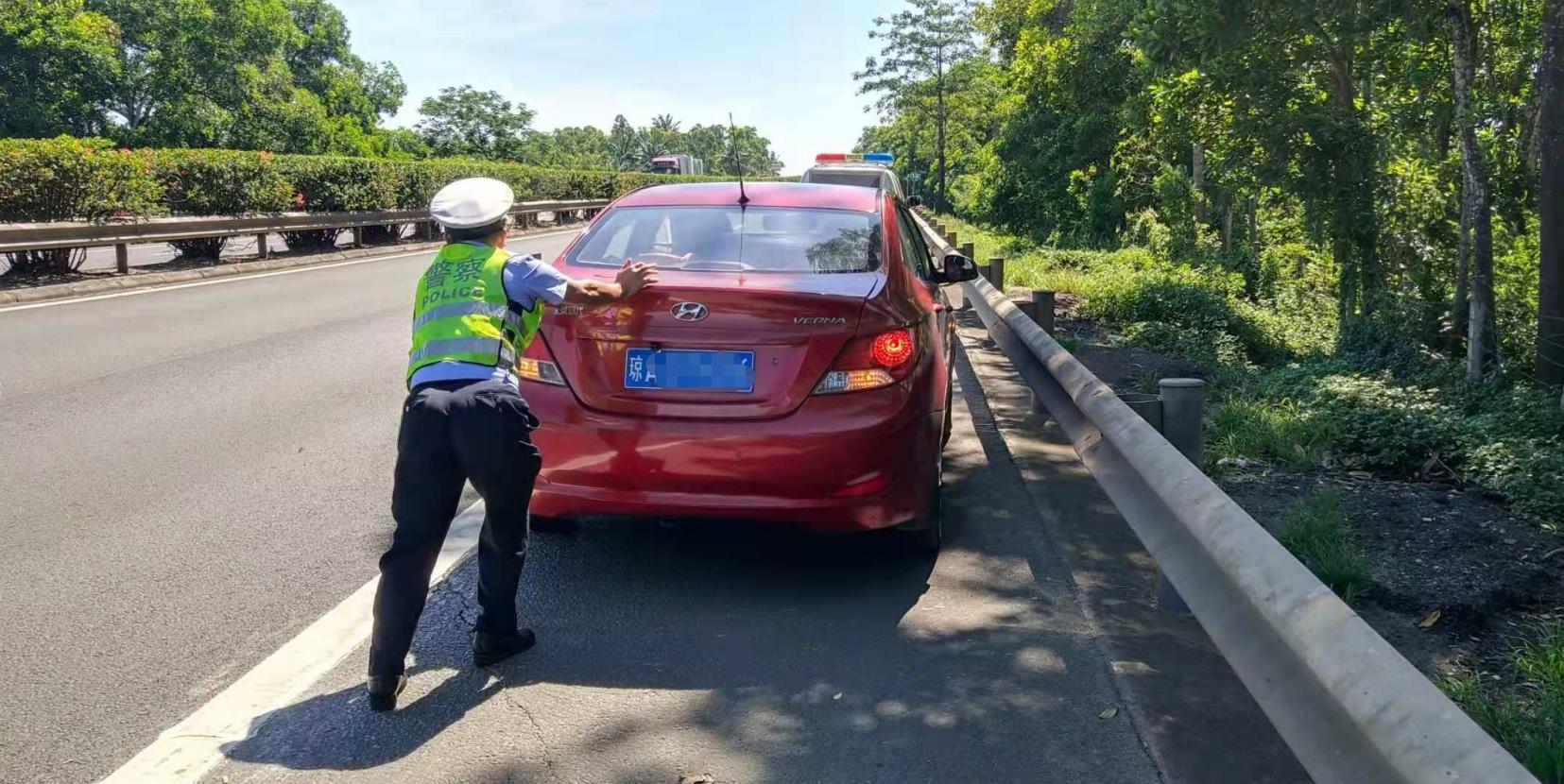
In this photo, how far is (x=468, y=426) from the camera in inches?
152

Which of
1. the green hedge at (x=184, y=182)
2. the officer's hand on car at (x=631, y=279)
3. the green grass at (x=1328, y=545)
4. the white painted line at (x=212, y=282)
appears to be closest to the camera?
the officer's hand on car at (x=631, y=279)

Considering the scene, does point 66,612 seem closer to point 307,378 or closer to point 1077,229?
point 307,378

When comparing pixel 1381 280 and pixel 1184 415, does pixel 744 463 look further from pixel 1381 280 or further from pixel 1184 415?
pixel 1381 280

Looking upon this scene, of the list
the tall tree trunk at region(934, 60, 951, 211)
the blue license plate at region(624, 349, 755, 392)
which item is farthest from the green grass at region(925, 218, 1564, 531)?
the tall tree trunk at region(934, 60, 951, 211)

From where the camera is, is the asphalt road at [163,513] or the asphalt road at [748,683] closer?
the asphalt road at [748,683]

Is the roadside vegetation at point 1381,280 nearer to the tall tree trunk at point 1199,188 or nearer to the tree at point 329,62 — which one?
the tall tree trunk at point 1199,188

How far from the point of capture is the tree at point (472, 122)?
7912 centimetres

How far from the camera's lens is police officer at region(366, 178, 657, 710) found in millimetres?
3850

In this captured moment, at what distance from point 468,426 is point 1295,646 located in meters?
2.40

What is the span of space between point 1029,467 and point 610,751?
12.6 ft

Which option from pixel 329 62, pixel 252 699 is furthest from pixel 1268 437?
pixel 329 62

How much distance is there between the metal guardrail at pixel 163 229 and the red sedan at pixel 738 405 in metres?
13.4

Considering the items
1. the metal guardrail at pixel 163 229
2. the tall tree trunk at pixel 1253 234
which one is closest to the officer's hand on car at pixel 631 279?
the metal guardrail at pixel 163 229

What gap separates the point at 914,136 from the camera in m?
70.9
